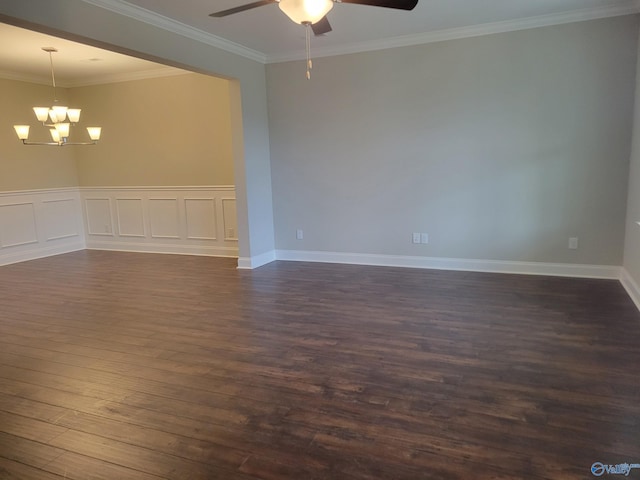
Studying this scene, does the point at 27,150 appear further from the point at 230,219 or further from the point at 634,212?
the point at 634,212

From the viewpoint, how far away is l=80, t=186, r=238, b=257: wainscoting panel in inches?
252

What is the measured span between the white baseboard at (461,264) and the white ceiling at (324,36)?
98.4 inches

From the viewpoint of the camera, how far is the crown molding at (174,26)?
11.7 ft

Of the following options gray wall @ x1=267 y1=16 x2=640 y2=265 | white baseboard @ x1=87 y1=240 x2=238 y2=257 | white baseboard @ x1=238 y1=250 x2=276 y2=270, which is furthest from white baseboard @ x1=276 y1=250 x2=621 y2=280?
white baseboard @ x1=87 y1=240 x2=238 y2=257

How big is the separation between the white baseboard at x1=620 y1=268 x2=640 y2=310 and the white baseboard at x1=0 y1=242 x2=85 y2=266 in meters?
7.63

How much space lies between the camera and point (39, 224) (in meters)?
6.75

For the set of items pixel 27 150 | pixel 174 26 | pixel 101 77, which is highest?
pixel 101 77

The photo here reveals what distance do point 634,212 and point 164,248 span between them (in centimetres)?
604

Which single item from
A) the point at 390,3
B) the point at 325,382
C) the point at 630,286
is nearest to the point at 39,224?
the point at 325,382

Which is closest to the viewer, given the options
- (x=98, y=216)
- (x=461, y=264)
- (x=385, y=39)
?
(x=385, y=39)

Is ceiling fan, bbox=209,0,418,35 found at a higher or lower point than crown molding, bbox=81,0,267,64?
lower

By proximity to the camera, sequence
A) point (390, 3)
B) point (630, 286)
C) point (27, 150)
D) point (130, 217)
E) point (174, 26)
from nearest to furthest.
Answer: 1. point (390, 3)
2. point (630, 286)
3. point (174, 26)
4. point (27, 150)
5. point (130, 217)

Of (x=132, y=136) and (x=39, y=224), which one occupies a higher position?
(x=132, y=136)

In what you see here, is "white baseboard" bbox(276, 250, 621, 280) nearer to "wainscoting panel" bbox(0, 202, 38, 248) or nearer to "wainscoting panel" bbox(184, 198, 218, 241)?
"wainscoting panel" bbox(184, 198, 218, 241)
